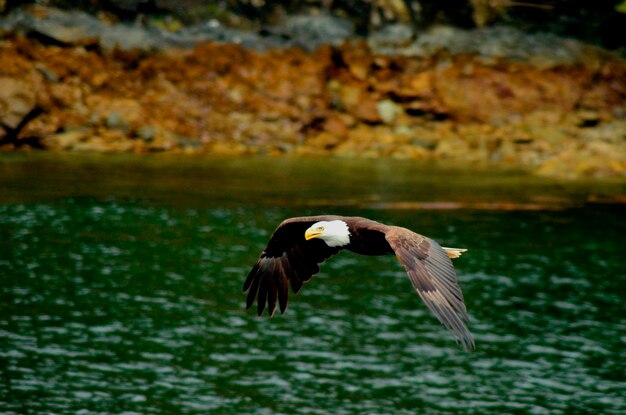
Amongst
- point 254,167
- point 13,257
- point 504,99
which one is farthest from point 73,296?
point 504,99

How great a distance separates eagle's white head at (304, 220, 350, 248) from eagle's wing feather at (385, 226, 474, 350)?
0.74m

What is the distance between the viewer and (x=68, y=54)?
51469mm

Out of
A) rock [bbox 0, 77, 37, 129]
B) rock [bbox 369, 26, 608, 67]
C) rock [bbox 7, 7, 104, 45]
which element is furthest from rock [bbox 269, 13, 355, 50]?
rock [bbox 0, 77, 37, 129]

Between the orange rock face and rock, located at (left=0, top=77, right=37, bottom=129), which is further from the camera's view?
the orange rock face

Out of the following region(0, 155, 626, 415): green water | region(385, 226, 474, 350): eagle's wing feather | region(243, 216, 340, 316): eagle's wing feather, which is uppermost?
region(385, 226, 474, 350): eagle's wing feather

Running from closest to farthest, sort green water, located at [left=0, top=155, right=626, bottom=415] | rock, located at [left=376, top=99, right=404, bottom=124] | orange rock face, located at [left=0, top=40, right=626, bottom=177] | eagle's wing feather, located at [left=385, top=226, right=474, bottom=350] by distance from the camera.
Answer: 1. eagle's wing feather, located at [left=385, top=226, right=474, bottom=350]
2. green water, located at [left=0, top=155, right=626, bottom=415]
3. orange rock face, located at [left=0, top=40, right=626, bottom=177]
4. rock, located at [left=376, top=99, right=404, bottom=124]

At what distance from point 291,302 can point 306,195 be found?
467 inches

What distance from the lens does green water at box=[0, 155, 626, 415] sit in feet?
72.2

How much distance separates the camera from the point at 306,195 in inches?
1576

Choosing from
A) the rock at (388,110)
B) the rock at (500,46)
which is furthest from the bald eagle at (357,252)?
the rock at (500,46)

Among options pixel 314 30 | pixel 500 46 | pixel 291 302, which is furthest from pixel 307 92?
pixel 291 302

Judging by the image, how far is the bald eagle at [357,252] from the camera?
10844 millimetres

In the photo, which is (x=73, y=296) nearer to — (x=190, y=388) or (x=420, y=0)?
(x=190, y=388)

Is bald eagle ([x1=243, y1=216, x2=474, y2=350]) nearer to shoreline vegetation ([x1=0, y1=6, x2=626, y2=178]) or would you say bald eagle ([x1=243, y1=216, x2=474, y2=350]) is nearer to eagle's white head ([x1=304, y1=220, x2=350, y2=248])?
eagle's white head ([x1=304, y1=220, x2=350, y2=248])
